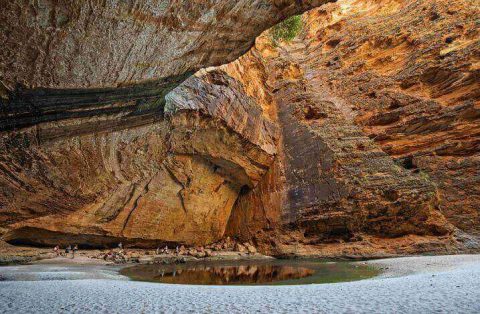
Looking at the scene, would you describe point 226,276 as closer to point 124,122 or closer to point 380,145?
point 124,122

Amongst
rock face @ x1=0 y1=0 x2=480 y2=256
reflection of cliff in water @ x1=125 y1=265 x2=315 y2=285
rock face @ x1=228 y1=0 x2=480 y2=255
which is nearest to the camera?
rock face @ x1=0 y1=0 x2=480 y2=256

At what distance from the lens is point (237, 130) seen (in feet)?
59.7

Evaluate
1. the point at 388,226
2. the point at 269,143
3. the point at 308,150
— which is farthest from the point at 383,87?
the point at 388,226

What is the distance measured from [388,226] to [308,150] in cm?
678

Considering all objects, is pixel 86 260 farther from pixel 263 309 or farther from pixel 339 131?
pixel 339 131

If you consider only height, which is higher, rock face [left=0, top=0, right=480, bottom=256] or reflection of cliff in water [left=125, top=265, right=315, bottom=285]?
rock face [left=0, top=0, right=480, bottom=256]

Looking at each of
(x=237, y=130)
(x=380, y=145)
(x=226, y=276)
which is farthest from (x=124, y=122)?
(x=380, y=145)

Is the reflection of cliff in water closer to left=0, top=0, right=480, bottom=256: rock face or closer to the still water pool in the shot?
the still water pool

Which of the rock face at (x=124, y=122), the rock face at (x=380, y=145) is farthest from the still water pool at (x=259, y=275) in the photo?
the rock face at (x=380, y=145)

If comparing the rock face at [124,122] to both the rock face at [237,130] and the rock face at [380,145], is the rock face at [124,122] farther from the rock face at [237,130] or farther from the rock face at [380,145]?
the rock face at [380,145]

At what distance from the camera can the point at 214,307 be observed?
3502 mm

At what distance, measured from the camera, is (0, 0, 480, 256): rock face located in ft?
22.2

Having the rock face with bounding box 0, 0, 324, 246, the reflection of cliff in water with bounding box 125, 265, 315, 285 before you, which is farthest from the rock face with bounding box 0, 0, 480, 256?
the reflection of cliff in water with bounding box 125, 265, 315, 285

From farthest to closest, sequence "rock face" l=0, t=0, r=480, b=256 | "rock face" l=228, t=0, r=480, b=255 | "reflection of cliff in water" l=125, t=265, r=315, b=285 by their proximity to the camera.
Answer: "rock face" l=228, t=0, r=480, b=255
"reflection of cliff in water" l=125, t=265, r=315, b=285
"rock face" l=0, t=0, r=480, b=256
